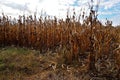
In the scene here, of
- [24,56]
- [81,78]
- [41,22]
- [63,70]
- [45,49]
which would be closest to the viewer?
[81,78]

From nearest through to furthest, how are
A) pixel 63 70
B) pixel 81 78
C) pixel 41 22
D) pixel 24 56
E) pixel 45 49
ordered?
1. pixel 81 78
2. pixel 63 70
3. pixel 24 56
4. pixel 45 49
5. pixel 41 22

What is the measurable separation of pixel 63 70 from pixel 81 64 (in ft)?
1.28

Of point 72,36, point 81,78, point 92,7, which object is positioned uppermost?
point 92,7

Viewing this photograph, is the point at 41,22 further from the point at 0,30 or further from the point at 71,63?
the point at 71,63

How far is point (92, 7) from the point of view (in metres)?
5.12

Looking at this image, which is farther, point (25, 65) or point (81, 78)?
point (25, 65)

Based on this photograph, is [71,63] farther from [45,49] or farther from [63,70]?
[45,49]

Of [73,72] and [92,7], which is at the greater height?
[92,7]

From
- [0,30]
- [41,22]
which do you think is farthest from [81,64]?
[0,30]

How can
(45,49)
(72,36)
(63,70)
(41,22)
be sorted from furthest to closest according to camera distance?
(41,22), (45,49), (72,36), (63,70)

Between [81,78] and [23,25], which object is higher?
[23,25]

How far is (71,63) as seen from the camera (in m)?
5.47

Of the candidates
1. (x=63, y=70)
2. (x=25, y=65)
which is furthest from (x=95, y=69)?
(x=25, y=65)

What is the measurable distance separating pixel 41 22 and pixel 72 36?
6.82ft
